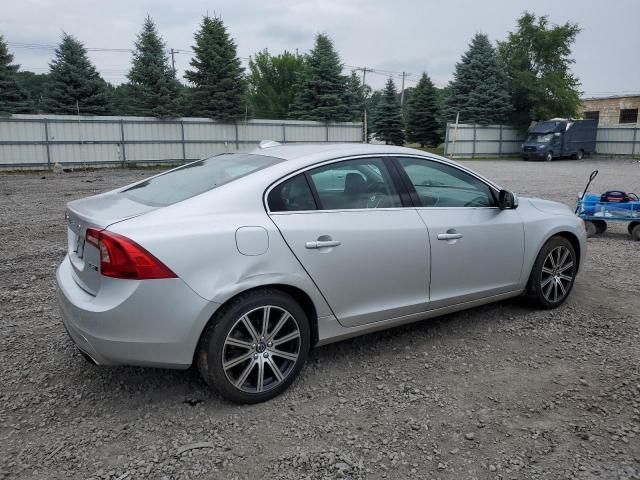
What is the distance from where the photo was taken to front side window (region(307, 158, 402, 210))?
11.2 ft

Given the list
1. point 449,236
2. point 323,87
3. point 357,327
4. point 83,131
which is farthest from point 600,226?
point 323,87

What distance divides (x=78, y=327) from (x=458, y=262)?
8.55ft

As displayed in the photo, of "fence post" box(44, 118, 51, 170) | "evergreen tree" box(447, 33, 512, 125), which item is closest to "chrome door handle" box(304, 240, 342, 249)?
"fence post" box(44, 118, 51, 170)

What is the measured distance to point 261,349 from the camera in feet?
10.1

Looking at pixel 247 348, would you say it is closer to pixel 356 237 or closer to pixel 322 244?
pixel 322 244

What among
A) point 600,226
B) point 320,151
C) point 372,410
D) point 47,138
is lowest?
point 372,410

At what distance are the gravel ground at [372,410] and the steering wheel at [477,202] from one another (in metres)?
1.03

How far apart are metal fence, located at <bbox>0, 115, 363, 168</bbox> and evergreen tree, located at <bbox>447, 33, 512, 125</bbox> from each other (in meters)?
11.4

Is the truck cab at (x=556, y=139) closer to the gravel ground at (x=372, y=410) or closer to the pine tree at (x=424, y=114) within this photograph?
the pine tree at (x=424, y=114)

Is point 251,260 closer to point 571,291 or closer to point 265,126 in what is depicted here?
point 571,291

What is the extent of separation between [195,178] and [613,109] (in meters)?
48.9

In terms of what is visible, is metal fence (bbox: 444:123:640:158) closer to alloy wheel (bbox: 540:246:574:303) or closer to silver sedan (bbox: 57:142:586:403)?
alloy wheel (bbox: 540:246:574:303)

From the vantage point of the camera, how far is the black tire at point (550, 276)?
4.53 m

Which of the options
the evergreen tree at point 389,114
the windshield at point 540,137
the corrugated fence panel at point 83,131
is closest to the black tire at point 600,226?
the corrugated fence panel at point 83,131
